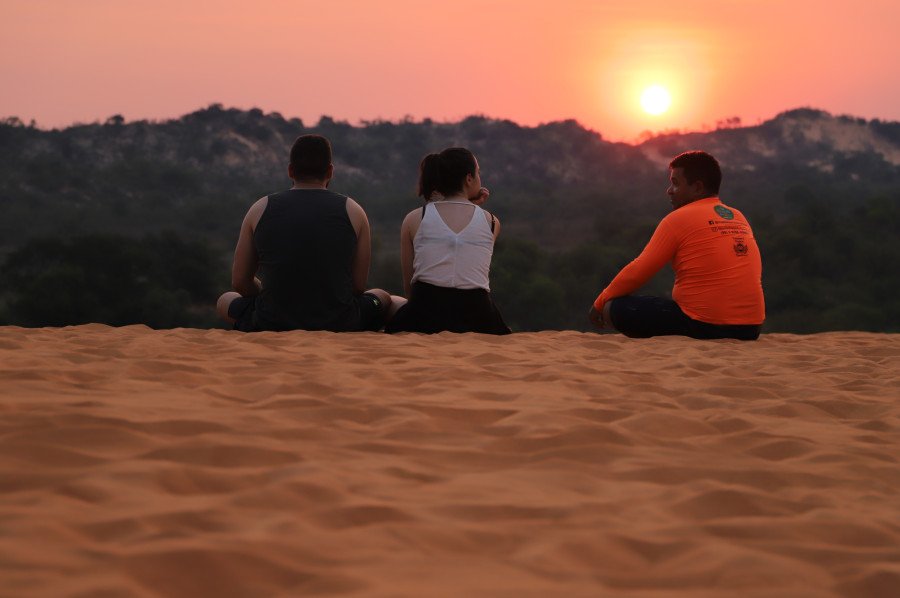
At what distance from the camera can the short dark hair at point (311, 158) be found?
628cm

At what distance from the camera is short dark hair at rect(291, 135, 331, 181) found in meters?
6.28

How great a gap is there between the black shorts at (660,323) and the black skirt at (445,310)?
2.66 ft

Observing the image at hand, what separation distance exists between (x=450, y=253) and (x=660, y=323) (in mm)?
1348

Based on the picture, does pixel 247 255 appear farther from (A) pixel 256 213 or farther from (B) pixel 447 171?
(B) pixel 447 171

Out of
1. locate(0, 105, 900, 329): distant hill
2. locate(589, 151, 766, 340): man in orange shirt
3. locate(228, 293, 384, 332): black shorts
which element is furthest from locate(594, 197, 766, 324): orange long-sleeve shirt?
locate(0, 105, 900, 329): distant hill

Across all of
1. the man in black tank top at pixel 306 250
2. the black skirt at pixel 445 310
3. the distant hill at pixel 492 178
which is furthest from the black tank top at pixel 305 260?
the distant hill at pixel 492 178

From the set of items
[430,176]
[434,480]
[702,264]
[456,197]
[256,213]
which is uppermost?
[430,176]

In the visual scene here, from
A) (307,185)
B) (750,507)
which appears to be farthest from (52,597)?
(307,185)

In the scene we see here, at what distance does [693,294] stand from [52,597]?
17.2 feet

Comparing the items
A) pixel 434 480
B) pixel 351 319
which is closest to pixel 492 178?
pixel 351 319

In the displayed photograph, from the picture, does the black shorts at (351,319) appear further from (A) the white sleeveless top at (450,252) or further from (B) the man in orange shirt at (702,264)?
(B) the man in orange shirt at (702,264)

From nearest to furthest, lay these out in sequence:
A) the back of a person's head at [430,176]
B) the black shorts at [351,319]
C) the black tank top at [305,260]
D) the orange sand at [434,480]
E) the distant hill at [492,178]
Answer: the orange sand at [434,480]
the black tank top at [305,260]
the black shorts at [351,319]
the back of a person's head at [430,176]
the distant hill at [492,178]

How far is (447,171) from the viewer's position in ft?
21.6

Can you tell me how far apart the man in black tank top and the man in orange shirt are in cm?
156
